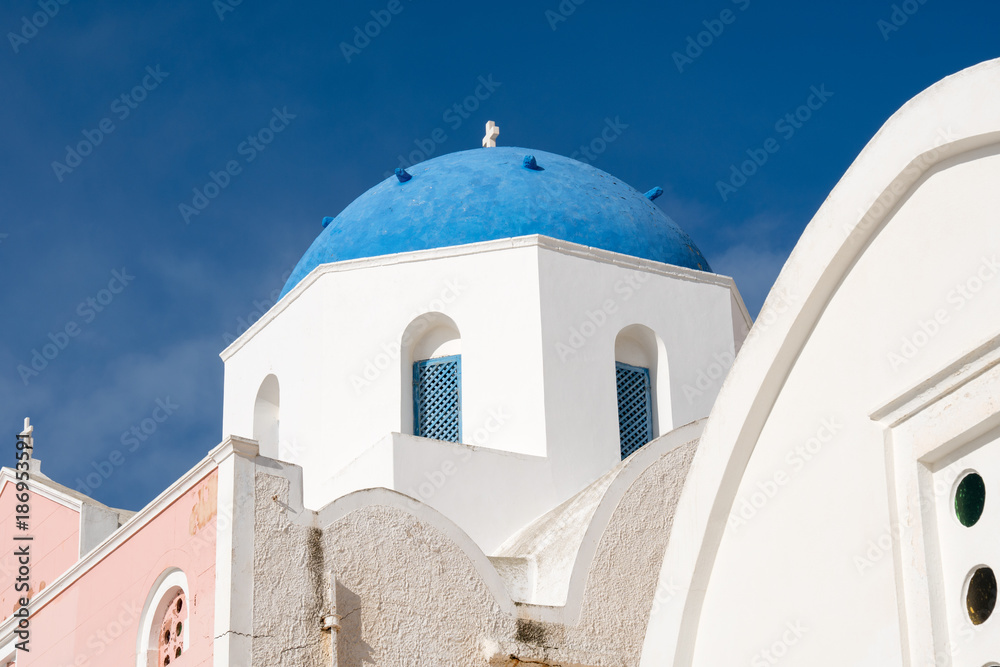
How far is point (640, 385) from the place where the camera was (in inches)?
404

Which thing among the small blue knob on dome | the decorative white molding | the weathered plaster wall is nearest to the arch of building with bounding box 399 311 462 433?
the small blue knob on dome

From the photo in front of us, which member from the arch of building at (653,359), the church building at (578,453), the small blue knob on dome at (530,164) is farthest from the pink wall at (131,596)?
the small blue knob on dome at (530,164)

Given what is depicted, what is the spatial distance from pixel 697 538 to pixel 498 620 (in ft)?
6.22

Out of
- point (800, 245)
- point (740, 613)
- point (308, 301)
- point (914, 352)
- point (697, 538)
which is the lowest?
point (740, 613)

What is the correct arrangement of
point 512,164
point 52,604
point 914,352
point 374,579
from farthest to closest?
point 512,164 → point 52,604 → point 374,579 → point 914,352

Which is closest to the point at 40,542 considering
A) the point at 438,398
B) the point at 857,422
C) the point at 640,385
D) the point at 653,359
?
the point at 438,398

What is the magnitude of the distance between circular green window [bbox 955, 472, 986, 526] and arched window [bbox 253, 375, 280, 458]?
269 inches

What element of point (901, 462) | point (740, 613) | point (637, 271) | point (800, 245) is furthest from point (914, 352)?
point (637, 271)

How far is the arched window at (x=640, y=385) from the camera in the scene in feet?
33.0

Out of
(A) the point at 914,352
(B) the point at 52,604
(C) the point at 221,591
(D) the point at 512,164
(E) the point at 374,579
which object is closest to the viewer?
(A) the point at 914,352

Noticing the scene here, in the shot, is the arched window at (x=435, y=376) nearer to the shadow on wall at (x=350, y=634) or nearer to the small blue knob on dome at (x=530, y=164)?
the small blue knob on dome at (x=530, y=164)

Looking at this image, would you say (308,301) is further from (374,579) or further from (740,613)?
(740,613)

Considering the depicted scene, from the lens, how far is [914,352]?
505 centimetres

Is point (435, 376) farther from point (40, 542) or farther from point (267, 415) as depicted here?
point (40, 542)
